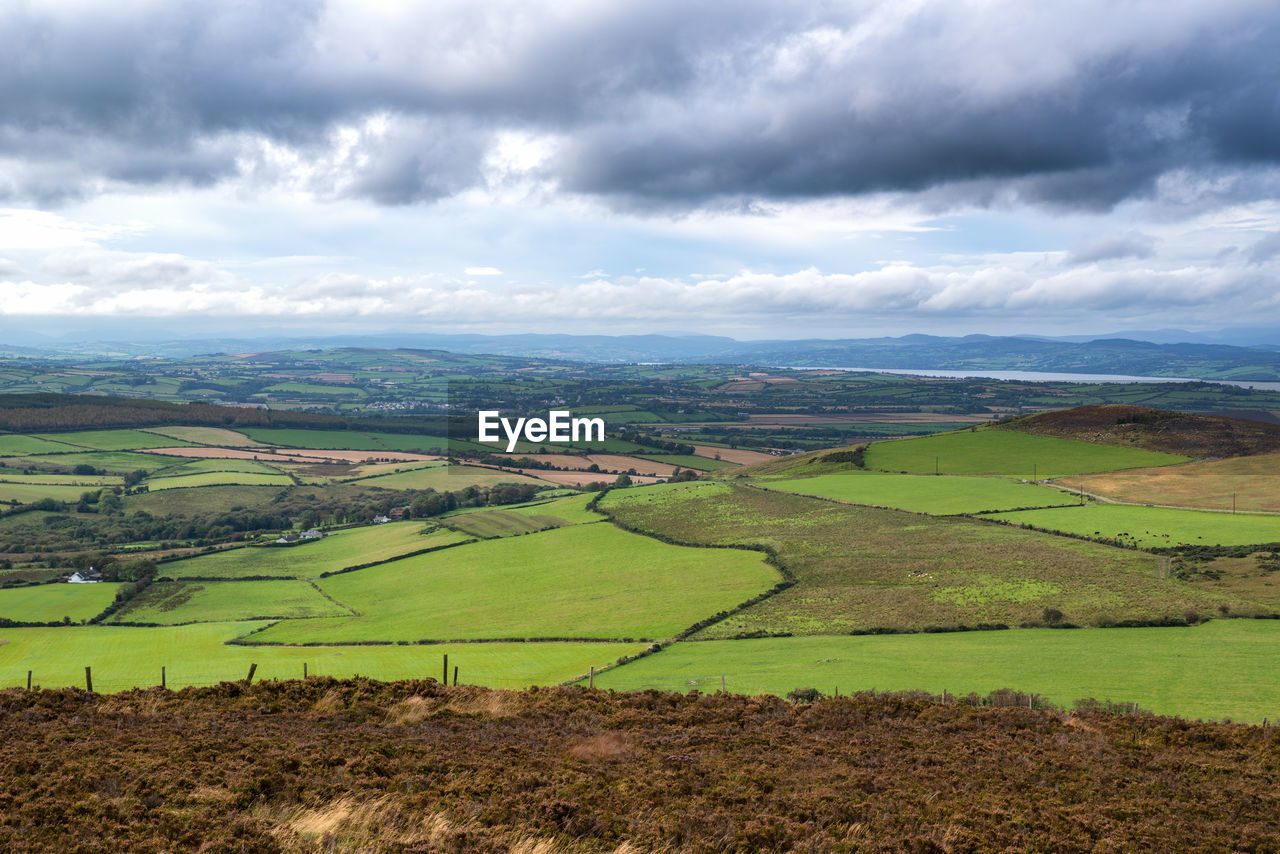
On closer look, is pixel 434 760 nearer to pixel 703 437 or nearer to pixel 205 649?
pixel 205 649

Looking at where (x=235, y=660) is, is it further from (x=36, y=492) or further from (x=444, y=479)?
(x=36, y=492)

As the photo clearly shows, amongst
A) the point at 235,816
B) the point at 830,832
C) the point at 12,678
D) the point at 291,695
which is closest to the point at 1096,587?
the point at 830,832

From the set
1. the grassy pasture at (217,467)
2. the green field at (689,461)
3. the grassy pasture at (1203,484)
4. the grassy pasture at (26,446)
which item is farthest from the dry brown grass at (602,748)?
the grassy pasture at (26,446)

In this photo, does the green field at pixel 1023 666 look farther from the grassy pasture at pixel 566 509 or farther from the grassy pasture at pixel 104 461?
the grassy pasture at pixel 104 461

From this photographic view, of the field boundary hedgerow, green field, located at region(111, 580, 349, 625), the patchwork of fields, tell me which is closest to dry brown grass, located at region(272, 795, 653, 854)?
the patchwork of fields

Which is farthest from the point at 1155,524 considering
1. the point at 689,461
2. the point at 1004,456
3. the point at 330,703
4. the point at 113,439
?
the point at 113,439

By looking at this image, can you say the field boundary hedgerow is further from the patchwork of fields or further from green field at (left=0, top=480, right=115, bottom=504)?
green field at (left=0, top=480, right=115, bottom=504)
